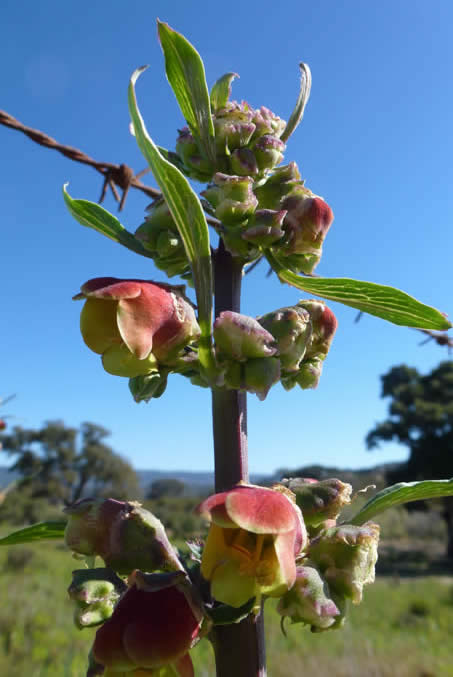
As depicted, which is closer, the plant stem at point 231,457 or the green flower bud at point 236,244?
the plant stem at point 231,457

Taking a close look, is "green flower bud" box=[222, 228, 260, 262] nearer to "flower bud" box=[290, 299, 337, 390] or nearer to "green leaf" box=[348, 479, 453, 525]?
"flower bud" box=[290, 299, 337, 390]

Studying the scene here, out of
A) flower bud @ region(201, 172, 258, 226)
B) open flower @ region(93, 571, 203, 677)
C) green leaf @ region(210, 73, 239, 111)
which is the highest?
green leaf @ region(210, 73, 239, 111)

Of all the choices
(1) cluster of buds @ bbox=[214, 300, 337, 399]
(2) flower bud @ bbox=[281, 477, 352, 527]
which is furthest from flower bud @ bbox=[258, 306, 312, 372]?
(2) flower bud @ bbox=[281, 477, 352, 527]

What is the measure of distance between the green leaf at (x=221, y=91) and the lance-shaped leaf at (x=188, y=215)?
1.04 feet

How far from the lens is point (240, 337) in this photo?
83cm

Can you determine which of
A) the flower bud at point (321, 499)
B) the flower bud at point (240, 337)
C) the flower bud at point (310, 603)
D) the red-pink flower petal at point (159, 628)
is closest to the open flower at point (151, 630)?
the red-pink flower petal at point (159, 628)

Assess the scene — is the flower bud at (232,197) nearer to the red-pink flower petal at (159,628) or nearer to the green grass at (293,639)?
the red-pink flower petal at (159,628)

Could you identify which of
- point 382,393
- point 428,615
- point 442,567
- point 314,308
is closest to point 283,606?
point 314,308

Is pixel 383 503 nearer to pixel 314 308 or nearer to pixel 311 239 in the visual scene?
pixel 314 308

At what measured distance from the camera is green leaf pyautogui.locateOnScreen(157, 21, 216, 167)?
0.89m

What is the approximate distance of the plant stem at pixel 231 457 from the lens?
2.67ft

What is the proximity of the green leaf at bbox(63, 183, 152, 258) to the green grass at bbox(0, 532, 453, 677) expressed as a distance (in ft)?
15.0

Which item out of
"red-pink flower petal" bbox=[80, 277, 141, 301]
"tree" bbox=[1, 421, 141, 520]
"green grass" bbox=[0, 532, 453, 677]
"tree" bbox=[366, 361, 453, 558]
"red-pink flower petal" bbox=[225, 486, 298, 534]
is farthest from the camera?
"tree" bbox=[1, 421, 141, 520]

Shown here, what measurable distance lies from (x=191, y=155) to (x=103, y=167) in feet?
2.22
